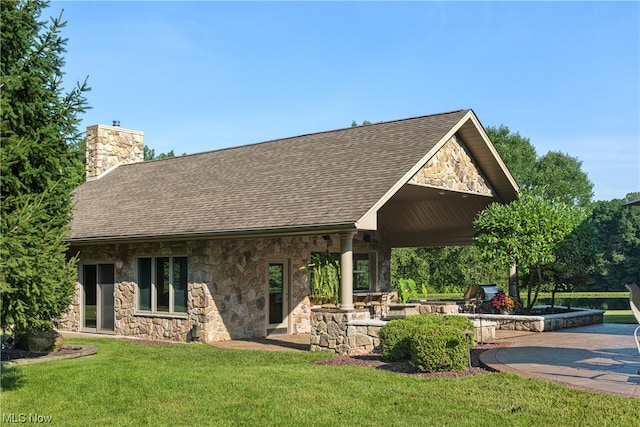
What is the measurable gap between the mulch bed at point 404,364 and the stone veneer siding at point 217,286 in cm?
479

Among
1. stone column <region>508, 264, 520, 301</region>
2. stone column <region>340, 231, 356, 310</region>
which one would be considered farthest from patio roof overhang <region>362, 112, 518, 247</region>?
stone column <region>508, 264, 520, 301</region>

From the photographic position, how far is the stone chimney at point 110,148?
26.2m

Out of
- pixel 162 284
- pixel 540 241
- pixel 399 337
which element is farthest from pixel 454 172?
pixel 162 284

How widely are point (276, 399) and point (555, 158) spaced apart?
151ft

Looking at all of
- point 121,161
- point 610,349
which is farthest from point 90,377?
point 121,161

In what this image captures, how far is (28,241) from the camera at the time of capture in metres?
8.47

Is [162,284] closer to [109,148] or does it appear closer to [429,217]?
[429,217]

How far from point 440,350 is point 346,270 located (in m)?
3.63

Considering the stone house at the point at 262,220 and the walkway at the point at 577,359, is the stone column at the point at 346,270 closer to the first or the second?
the stone house at the point at 262,220

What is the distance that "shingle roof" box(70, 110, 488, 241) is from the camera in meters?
14.6

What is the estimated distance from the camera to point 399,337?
11.9 metres

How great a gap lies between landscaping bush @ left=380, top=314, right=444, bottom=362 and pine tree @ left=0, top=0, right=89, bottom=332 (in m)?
5.69

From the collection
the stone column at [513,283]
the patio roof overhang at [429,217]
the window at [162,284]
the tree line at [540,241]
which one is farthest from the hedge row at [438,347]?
the stone column at [513,283]

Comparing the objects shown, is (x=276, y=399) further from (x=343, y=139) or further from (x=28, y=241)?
(x=343, y=139)
